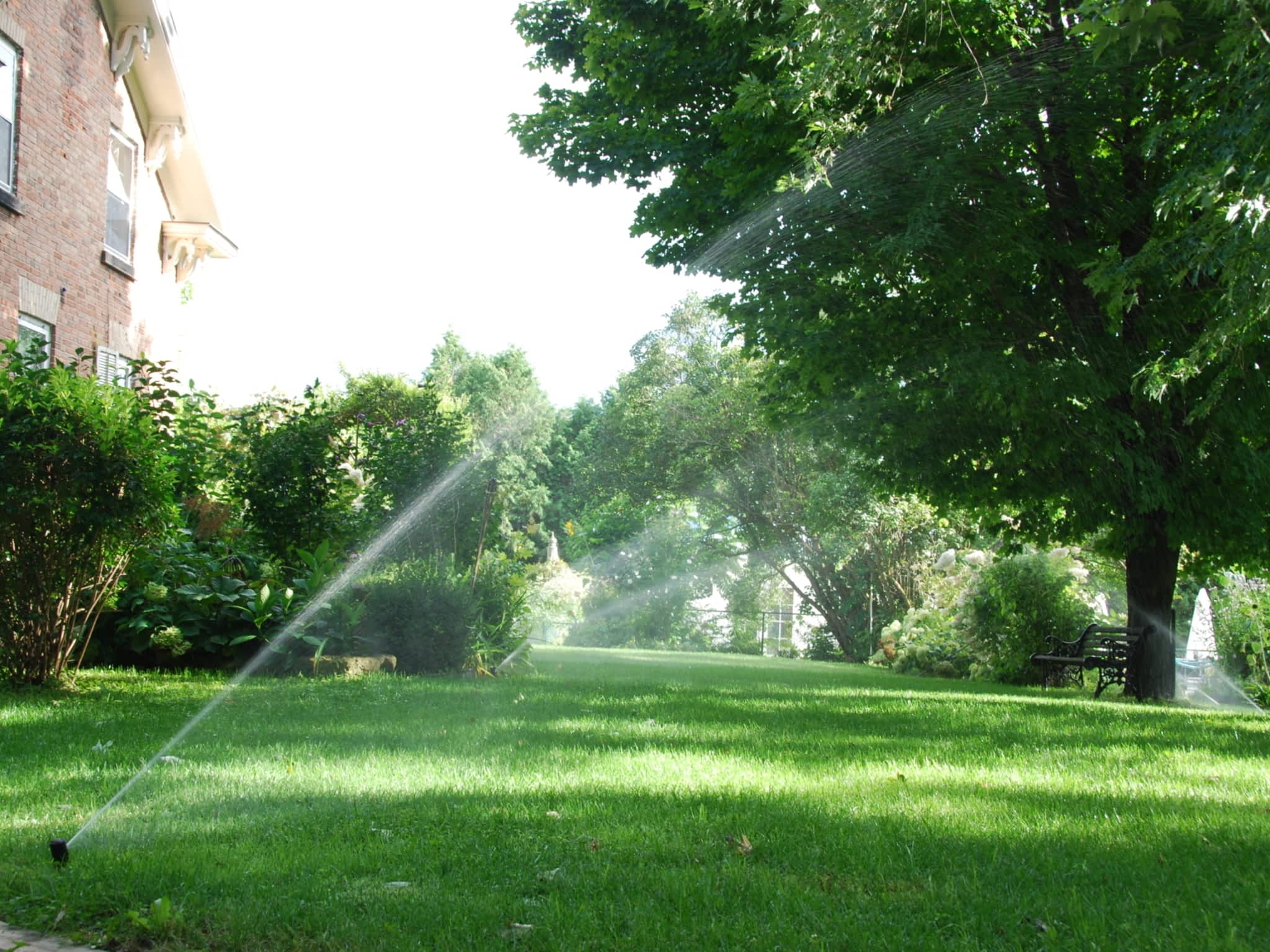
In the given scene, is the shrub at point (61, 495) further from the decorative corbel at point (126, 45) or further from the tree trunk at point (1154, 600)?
the tree trunk at point (1154, 600)

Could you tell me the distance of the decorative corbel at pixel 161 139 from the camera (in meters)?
16.2

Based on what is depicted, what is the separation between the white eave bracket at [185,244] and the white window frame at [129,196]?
1.51 meters

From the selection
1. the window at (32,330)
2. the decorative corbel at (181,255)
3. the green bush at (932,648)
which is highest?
the decorative corbel at (181,255)

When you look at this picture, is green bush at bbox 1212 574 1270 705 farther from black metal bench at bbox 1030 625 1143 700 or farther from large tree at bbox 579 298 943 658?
large tree at bbox 579 298 943 658

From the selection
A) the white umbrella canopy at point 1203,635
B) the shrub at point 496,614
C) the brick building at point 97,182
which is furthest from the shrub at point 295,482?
the white umbrella canopy at point 1203,635

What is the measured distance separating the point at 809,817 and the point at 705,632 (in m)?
27.4

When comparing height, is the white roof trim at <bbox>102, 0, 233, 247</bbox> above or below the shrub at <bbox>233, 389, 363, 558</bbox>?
above

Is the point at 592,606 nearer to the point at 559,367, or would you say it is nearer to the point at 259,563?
the point at 259,563

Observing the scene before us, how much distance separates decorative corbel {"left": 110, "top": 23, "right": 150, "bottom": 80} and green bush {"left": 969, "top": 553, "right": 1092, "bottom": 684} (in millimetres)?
14562

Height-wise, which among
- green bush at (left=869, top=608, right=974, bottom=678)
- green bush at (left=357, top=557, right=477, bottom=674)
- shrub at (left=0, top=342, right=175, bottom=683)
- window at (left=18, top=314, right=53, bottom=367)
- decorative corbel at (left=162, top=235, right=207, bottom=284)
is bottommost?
green bush at (left=869, top=608, right=974, bottom=678)

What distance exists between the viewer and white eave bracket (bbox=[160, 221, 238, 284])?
683 inches

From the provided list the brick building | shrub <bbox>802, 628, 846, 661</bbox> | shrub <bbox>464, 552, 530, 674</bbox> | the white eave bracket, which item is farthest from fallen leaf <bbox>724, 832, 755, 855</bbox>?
shrub <bbox>802, 628, 846, 661</bbox>

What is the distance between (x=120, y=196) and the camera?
15.4 m

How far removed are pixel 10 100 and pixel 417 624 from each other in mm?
7681
